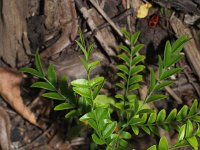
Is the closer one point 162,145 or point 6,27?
point 162,145

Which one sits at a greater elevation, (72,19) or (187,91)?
(72,19)

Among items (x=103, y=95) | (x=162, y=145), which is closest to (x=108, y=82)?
(x=103, y=95)

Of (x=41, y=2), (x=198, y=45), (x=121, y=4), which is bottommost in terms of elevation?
(x=198, y=45)

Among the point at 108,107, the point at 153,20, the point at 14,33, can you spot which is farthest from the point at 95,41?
the point at 108,107

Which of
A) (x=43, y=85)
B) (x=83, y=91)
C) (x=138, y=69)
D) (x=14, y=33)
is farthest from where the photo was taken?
(x=14, y=33)

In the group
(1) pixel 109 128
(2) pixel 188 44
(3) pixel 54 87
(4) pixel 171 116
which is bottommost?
(2) pixel 188 44

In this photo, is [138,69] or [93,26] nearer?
[138,69]

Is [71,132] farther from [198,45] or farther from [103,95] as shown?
[198,45]

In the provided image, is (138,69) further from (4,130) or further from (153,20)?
(4,130)
